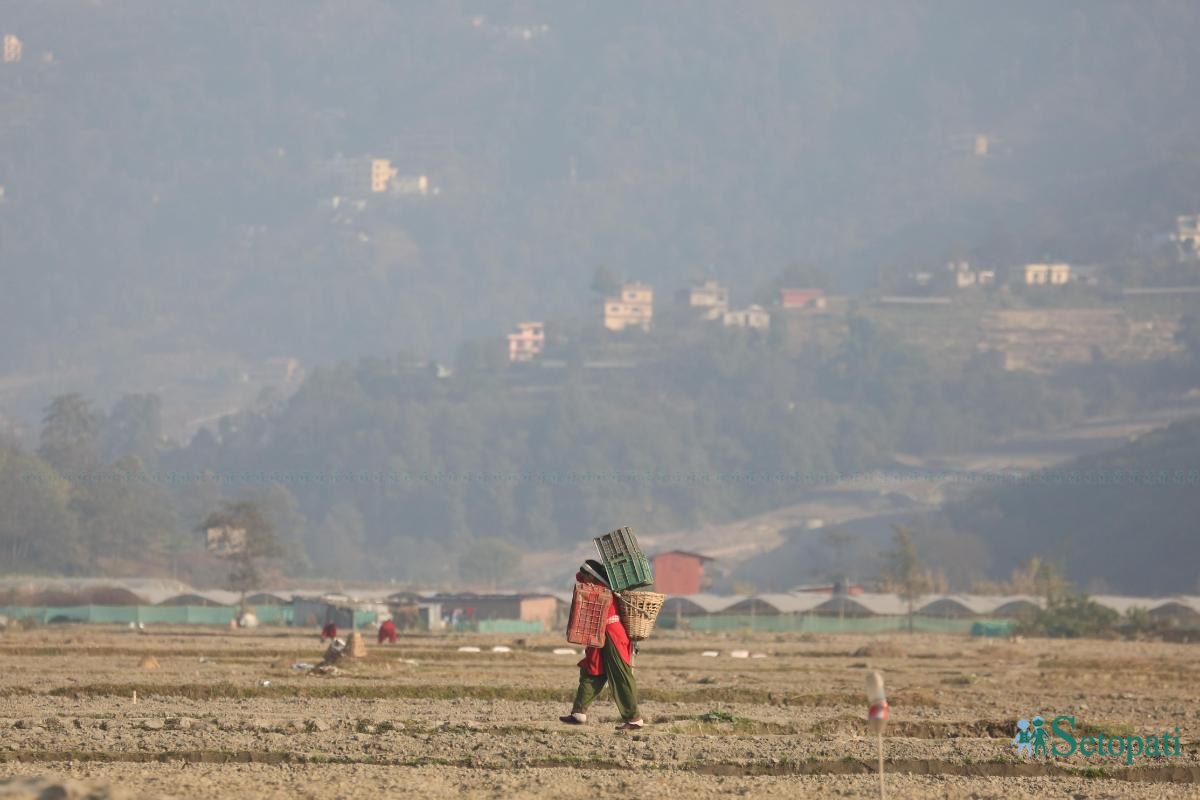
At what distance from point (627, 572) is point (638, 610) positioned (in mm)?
330

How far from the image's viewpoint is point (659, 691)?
27.2 meters

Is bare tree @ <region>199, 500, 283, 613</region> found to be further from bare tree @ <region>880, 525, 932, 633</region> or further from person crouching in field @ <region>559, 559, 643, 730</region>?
person crouching in field @ <region>559, 559, 643, 730</region>

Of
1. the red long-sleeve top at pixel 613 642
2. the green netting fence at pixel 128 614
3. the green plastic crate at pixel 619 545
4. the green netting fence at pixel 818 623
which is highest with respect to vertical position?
the green plastic crate at pixel 619 545

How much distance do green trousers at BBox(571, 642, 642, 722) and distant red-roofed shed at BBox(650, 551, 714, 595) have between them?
333ft

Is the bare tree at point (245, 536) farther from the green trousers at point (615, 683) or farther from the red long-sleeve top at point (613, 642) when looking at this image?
the red long-sleeve top at point (613, 642)

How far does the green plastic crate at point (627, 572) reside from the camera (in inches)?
707

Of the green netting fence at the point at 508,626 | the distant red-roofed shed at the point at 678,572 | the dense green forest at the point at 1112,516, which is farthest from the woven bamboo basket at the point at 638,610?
the dense green forest at the point at 1112,516

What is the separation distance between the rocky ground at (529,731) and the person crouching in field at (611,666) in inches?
13.1

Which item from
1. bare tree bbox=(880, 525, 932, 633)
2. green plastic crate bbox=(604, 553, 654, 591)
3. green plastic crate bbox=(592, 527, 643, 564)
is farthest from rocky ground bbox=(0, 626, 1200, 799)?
bare tree bbox=(880, 525, 932, 633)

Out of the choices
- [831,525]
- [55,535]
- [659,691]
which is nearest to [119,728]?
[659,691]

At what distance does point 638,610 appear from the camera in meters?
18.0

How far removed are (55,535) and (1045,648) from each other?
304 ft

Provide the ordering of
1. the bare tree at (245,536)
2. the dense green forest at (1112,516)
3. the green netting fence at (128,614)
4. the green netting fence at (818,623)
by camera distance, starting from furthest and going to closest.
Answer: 1. the dense green forest at (1112,516)
2. the bare tree at (245,536)
3. the green netting fence at (818,623)
4. the green netting fence at (128,614)

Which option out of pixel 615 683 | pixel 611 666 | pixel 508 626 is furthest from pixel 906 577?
pixel 611 666
